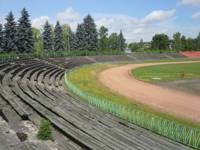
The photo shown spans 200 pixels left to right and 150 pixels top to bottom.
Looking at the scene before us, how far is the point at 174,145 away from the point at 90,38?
92970 mm

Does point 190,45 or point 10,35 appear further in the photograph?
point 190,45

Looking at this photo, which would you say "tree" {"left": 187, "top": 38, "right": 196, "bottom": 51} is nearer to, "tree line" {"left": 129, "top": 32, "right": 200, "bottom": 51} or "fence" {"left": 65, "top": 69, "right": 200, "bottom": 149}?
"tree line" {"left": 129, "top": 32, "right": 200, "bottom": 51}

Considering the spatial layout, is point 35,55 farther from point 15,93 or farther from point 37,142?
point 37,142

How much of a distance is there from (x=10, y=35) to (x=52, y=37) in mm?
27617

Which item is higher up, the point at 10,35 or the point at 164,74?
the point at 10,35

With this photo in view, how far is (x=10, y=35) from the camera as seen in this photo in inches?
2847

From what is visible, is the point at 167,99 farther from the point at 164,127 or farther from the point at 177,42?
the point at 177,42

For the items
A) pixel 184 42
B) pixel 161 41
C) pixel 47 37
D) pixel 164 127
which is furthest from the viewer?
pixel 184 42

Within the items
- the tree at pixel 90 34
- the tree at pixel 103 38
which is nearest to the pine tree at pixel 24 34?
the tree at pixel 90 34

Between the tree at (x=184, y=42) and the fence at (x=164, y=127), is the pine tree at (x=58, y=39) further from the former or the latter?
the tree at (x=184, y=42)

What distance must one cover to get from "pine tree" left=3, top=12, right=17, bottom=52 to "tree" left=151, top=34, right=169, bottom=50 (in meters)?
94.9

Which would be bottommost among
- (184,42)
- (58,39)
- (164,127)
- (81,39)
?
(164,127)

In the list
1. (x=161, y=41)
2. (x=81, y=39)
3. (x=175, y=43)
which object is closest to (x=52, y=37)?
(x=81, y=39)

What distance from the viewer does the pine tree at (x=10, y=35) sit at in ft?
234
